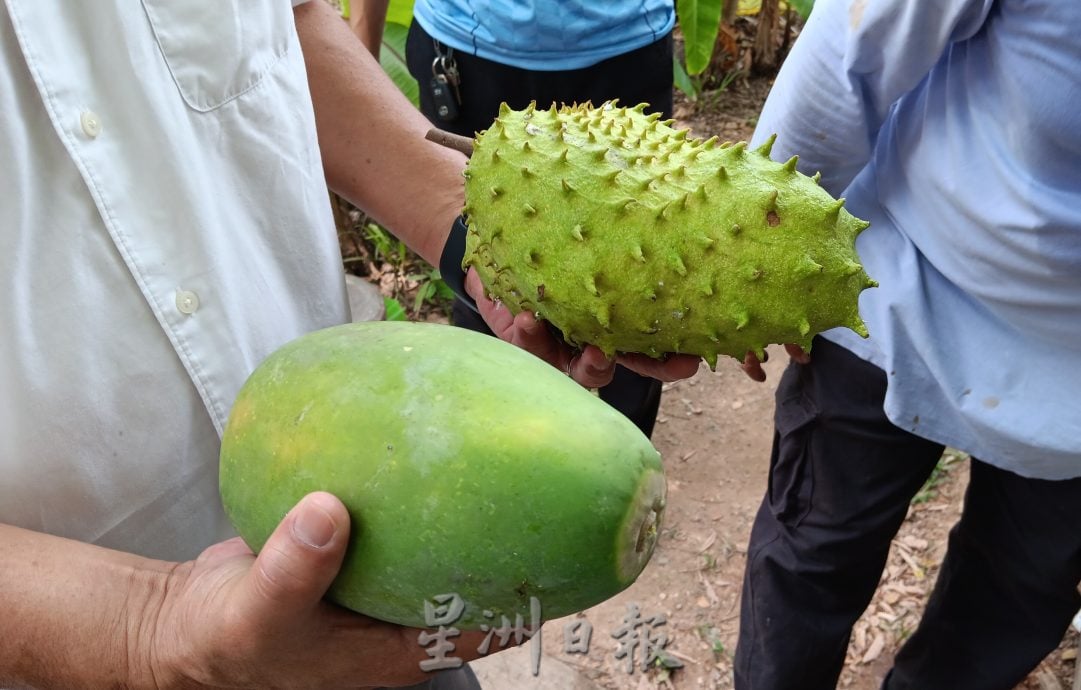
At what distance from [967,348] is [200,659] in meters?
1.59

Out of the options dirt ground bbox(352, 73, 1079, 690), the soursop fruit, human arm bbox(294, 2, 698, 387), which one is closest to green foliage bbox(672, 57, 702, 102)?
dirt ground bbox(352, 73, 1079, 690)

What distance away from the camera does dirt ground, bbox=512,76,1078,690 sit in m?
2.85

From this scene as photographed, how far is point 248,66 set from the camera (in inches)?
53.1

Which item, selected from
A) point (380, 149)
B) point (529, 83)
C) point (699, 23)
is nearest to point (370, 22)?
point (529, 83)

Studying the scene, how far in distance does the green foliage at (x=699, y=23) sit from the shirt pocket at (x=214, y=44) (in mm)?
3642

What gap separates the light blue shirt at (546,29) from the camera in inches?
104

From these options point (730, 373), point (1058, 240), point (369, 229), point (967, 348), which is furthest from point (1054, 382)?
point (369, 229)

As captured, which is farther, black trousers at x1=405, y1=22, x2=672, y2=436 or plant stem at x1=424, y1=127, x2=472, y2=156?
black trousers at x1=405, y1=22, x2=672, y2=436

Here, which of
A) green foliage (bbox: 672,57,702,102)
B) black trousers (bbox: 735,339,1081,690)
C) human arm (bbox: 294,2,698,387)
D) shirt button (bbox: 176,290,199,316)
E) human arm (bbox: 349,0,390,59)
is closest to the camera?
shirt button (bbox: 176,290,199,316)

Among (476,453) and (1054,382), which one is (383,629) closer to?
(476,453)

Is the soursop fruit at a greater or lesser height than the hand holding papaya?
greater

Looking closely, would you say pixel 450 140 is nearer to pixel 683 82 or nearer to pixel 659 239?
pixel 659 239

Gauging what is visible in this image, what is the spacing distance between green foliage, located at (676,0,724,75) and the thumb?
4.24 m

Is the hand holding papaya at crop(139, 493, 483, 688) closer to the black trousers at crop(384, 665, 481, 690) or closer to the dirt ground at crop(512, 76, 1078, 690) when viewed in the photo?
the black trousers at crop(384, 665, 481, 690)
